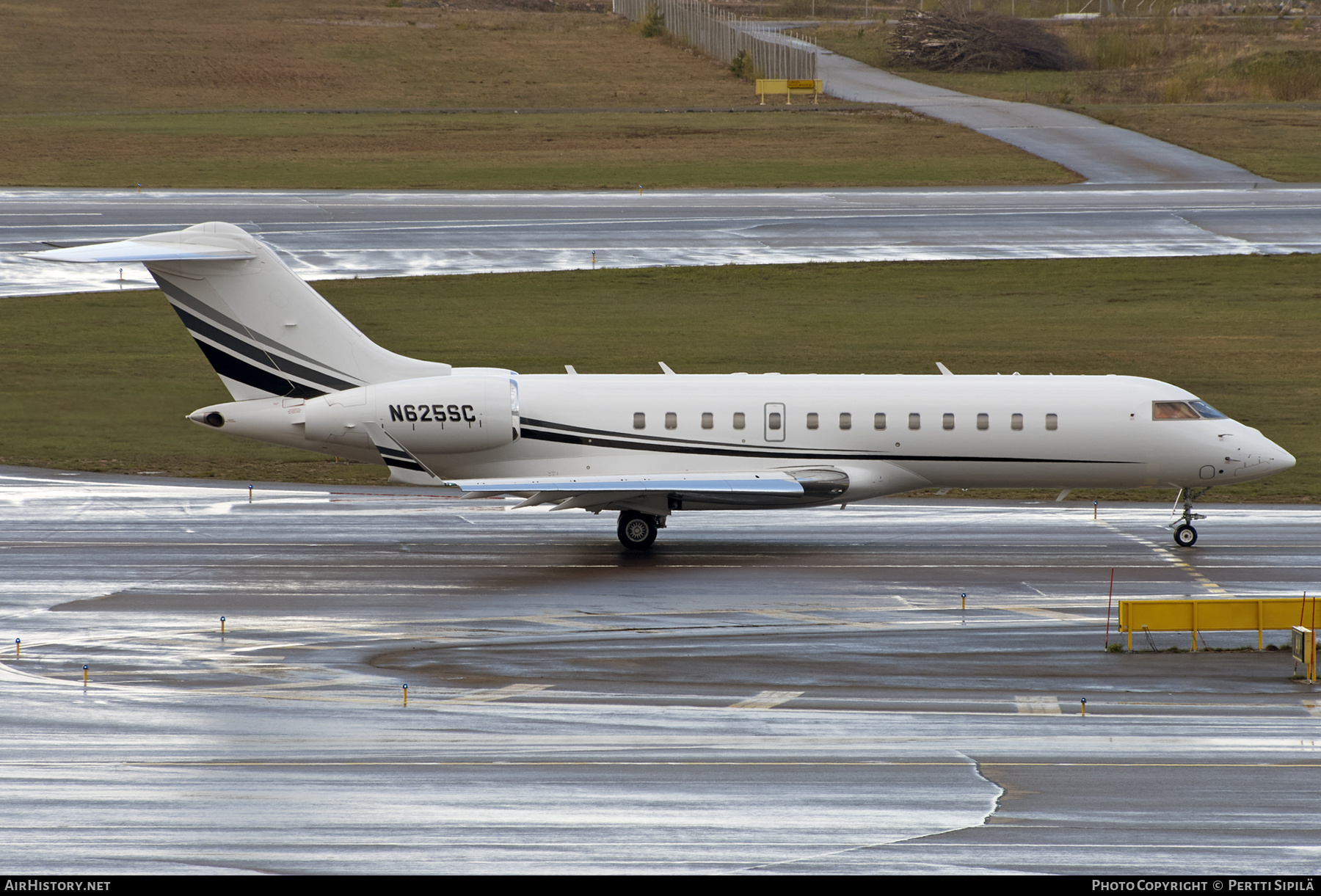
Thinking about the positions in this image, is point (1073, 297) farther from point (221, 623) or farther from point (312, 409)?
point (221, 623)

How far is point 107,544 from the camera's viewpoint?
28891mm

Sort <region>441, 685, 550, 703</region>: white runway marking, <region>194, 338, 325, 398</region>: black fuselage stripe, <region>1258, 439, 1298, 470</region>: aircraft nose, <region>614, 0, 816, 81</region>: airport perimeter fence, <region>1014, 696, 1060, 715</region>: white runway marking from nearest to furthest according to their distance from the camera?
1. <region>1014, 696, 1060, 715</region>: white runway marking
2. <region>441, 685, 550, 703</region>: white runway marking
3. <region>194, 338, 325, 398</region>: black fuselage stripe
4. <region>1258, 439, 1298, 470</region>: aircraft nose
5. <region>614, 0, 816, 81</region>: airport perimeter fence

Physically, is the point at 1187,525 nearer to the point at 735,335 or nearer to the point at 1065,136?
the point at 735,335

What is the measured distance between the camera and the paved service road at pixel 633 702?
14.9 metres

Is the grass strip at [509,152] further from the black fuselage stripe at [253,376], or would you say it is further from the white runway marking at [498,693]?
the white runway marking at [498,693]

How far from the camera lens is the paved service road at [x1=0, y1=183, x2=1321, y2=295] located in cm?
5850

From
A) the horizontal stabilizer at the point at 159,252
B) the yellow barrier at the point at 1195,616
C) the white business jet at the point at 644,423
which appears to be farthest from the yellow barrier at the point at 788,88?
the yellow barrier at the point at 1195,616

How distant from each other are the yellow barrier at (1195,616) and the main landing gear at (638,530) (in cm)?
973

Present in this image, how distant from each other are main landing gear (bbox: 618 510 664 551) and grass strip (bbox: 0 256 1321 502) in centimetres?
975

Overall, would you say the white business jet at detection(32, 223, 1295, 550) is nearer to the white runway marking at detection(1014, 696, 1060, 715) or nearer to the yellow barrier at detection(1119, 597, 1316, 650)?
the yellow barrier at detection(1119, 597, 1316, 650)

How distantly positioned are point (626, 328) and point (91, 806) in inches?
1468

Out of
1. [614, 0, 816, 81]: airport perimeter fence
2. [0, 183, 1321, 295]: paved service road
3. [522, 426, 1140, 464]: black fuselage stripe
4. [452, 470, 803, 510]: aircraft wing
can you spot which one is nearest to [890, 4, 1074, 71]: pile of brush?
[614, 0, 816, 81]: airport perimeter fence

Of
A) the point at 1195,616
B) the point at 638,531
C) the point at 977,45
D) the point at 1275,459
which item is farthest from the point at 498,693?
the point at 977,45

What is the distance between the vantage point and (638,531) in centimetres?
2895
